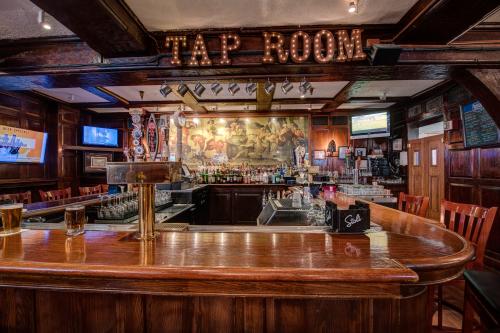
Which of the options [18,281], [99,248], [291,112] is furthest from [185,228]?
[291,112]

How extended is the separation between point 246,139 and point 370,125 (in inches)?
143

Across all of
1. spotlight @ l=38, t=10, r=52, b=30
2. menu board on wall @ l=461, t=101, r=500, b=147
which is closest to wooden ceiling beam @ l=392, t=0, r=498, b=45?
menu board on wall @ l=461, t=101, r=500, b=147

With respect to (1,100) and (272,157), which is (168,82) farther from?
(272,157)

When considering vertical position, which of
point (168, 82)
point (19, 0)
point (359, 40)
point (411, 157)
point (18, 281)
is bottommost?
point (18, 281)

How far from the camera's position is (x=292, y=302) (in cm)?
123

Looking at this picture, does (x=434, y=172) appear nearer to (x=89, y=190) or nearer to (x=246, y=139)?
(x=246, y=139)

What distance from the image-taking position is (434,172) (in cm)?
605

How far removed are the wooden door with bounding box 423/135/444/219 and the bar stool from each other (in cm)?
471

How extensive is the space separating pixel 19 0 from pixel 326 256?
3.78 metres

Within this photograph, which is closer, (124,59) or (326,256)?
(326,256)

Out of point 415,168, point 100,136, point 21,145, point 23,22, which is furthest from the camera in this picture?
point 100,136

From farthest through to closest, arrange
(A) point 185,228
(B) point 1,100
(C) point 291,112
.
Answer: (C) point 291,112 → (B) point 1,100 → (A) point 185,228

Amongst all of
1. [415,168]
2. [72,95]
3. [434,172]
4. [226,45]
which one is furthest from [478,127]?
[72,95]

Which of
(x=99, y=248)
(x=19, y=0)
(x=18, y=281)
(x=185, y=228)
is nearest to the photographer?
(x=18, y=281)
